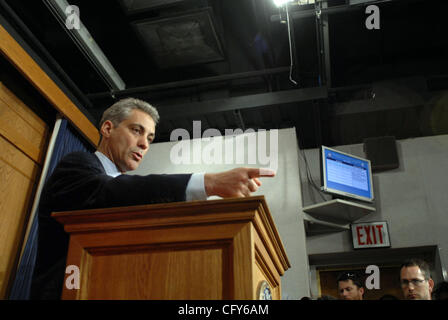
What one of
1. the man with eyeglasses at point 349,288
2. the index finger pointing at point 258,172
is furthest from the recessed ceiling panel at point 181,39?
the index finger pointing at point 258,172

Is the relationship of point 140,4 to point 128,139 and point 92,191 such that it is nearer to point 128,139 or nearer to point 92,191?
point 128,139

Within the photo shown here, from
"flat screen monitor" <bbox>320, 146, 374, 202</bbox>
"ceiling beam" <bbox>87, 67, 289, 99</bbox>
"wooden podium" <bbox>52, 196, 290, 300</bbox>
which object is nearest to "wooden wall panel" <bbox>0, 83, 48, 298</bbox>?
"ceiling beam" <bbox>87, 67, 289, 99</bbox>

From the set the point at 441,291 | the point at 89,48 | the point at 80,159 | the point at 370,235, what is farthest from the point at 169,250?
the point at 370,235

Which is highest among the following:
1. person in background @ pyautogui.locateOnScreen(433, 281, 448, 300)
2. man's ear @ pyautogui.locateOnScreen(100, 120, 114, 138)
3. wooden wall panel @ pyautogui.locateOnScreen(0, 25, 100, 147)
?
wooden wall panel @ pyautogui.locateOnScreen(0, 25, 100, 147)

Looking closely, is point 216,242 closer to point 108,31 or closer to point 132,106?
point 132,106

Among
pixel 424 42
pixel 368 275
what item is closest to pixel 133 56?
pixel 424 42

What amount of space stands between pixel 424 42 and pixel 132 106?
3.72m

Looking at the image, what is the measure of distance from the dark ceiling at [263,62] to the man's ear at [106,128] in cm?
238

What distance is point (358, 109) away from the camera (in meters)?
4.37

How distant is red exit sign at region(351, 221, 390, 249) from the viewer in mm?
4152

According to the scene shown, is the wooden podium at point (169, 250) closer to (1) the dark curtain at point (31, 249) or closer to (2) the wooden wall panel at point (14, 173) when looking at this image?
(1) the dark curtain at point (31, 249)

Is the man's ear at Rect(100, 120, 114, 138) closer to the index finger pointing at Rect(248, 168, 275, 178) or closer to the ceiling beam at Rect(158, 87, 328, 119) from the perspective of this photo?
the index finger pointing at Rect(248, 168, 275, 178)

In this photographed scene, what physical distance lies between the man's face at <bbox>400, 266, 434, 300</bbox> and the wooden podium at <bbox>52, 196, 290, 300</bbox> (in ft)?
8.11

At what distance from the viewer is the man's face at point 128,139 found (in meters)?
1.42
